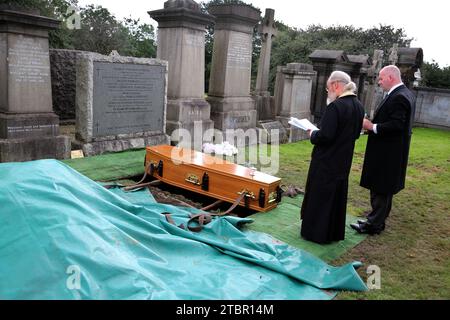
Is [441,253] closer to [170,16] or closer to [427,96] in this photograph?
[170,16]

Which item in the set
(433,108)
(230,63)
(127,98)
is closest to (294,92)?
(230,63)

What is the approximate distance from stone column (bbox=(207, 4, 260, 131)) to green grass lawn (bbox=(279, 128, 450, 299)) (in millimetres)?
1478

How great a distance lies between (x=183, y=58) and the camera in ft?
23.7

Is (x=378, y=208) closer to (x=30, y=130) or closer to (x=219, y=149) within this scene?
(x=219, y=149)

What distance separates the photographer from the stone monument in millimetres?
5930

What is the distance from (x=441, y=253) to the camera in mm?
4121

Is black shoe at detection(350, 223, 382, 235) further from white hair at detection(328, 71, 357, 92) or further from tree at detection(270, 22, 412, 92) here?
tree at detection(270, 22, 412, 92)

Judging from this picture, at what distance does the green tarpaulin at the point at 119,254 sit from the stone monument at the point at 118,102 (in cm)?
268

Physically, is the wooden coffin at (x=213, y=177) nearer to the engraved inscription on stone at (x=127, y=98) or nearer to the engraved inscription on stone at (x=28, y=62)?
the engraved inscription on stone at (x=127, y=98)

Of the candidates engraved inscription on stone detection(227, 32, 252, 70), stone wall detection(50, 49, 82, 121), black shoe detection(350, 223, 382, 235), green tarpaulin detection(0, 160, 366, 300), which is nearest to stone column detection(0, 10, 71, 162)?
green tarpaulin detection(0, 160, 366, 300)

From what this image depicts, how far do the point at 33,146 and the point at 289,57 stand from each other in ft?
62.1

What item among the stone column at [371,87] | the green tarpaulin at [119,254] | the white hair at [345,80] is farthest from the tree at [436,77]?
the green tarpaulin at [119,254]

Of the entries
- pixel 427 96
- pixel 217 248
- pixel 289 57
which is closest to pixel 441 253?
pixel 217 248

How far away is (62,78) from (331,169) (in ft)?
22.9
